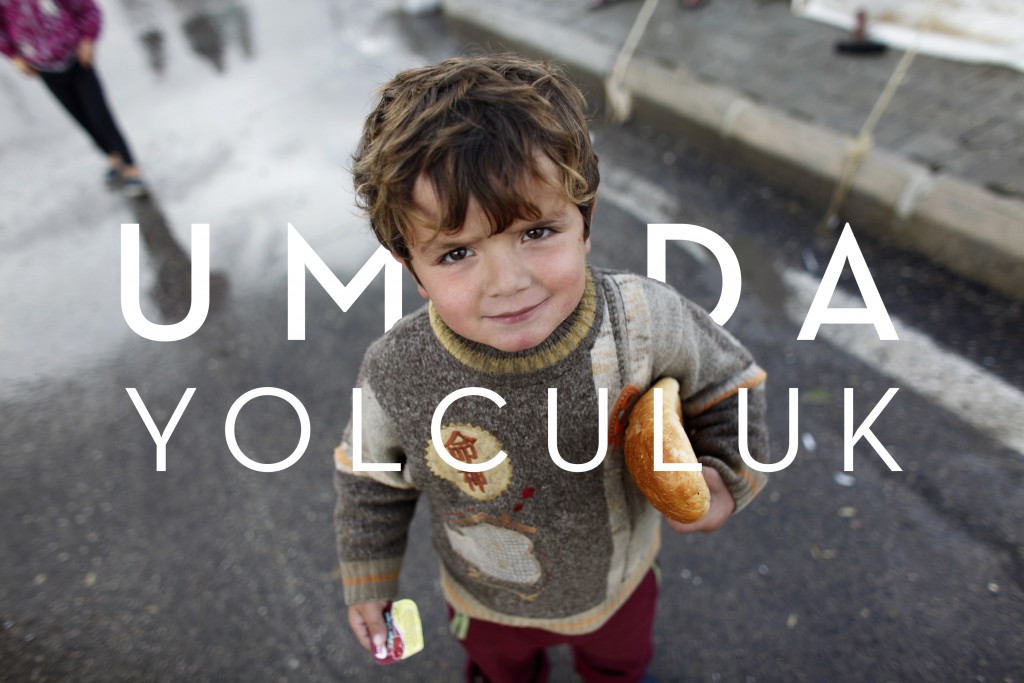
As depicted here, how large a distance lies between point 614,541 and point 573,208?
30.1 inches

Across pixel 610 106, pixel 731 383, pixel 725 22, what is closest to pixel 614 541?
pixel 731 383

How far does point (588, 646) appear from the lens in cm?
180

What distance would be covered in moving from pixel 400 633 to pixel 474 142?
1128 millimetres

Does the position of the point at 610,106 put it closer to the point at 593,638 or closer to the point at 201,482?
the point at 201,482

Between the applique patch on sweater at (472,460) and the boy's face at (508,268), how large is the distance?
212 mm

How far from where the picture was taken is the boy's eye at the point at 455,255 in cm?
104

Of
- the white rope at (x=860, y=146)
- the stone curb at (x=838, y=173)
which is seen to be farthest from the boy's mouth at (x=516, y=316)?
the white rope at (x=860, y=146)

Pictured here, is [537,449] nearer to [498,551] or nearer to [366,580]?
[498,551]

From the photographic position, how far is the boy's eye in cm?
104

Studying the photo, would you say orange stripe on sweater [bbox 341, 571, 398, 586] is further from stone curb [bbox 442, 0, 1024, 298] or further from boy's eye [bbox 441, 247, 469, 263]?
stone curb [bbox 442, 0, 1024, 298]

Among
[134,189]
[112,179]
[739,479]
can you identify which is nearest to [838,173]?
[739,479]

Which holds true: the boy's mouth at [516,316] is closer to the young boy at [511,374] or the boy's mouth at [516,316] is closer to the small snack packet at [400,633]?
the young boy at [511,374]

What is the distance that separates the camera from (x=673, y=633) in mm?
2252

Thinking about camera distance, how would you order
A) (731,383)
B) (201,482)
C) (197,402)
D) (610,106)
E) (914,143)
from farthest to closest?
(610,106) < (914,143) < (197,402) < (201,482) < (731,383)
